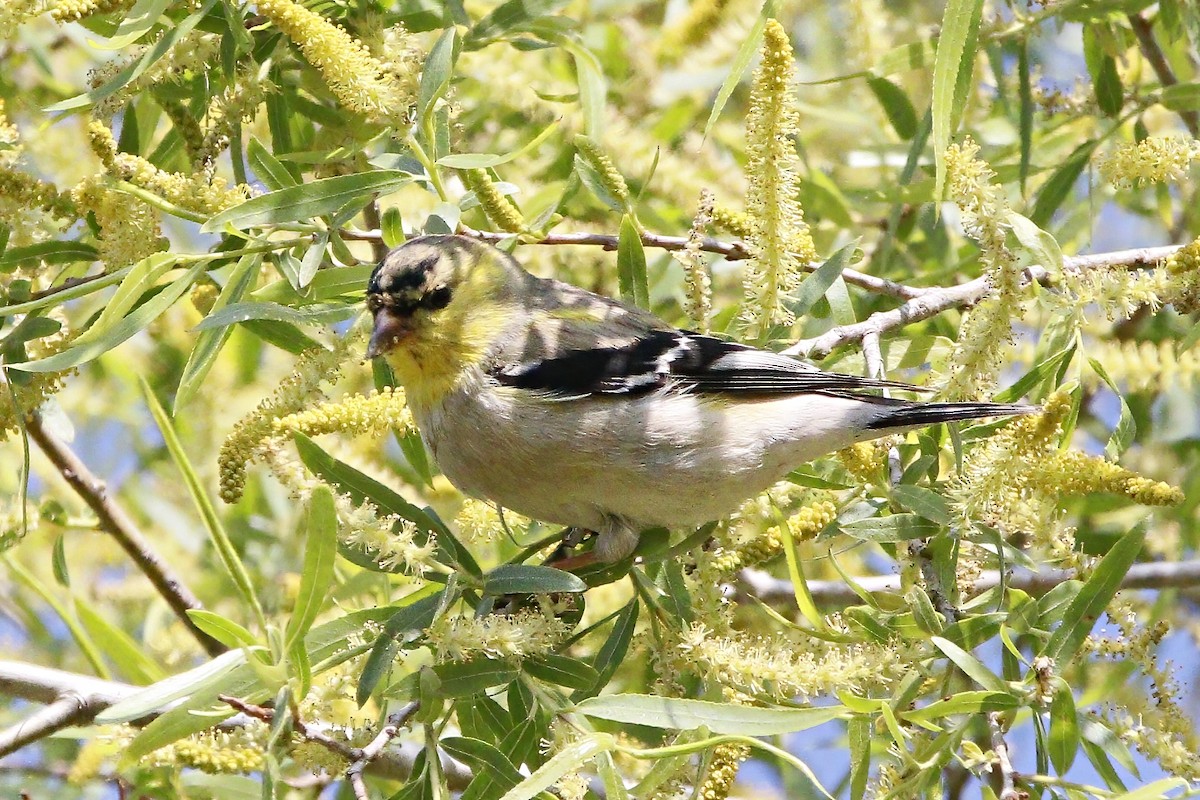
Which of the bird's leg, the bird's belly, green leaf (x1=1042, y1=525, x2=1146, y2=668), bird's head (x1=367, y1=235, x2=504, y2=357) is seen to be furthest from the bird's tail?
bird's head (x1=367, y1=235, x2=504, y2=357)

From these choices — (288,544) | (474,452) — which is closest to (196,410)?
(288,544)

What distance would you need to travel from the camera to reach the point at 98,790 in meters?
4.23

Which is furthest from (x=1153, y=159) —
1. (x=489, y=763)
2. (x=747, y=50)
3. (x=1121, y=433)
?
(x=489, y=763)

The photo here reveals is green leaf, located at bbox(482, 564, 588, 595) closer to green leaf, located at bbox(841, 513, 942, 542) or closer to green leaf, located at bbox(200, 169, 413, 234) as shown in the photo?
green leaf, located at bbox(841, 513, 942, 542)

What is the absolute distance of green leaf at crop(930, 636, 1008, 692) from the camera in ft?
8.01

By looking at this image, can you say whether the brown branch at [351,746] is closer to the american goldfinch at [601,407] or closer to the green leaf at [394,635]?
the green leaf at [394,635]

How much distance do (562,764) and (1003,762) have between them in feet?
2.92

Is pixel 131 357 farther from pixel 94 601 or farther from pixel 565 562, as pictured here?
pixel 565 562

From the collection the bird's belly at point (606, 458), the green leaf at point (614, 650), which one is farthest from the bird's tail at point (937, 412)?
the green leaf at point (614, 650)

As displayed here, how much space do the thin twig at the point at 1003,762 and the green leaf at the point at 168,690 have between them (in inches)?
56.1

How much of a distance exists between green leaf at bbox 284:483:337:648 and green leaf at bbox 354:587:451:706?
223mm

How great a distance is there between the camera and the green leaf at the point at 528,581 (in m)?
2.70

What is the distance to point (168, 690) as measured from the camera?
7.54 ft

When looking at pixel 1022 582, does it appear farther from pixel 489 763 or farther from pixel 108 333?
pixel 108 333
